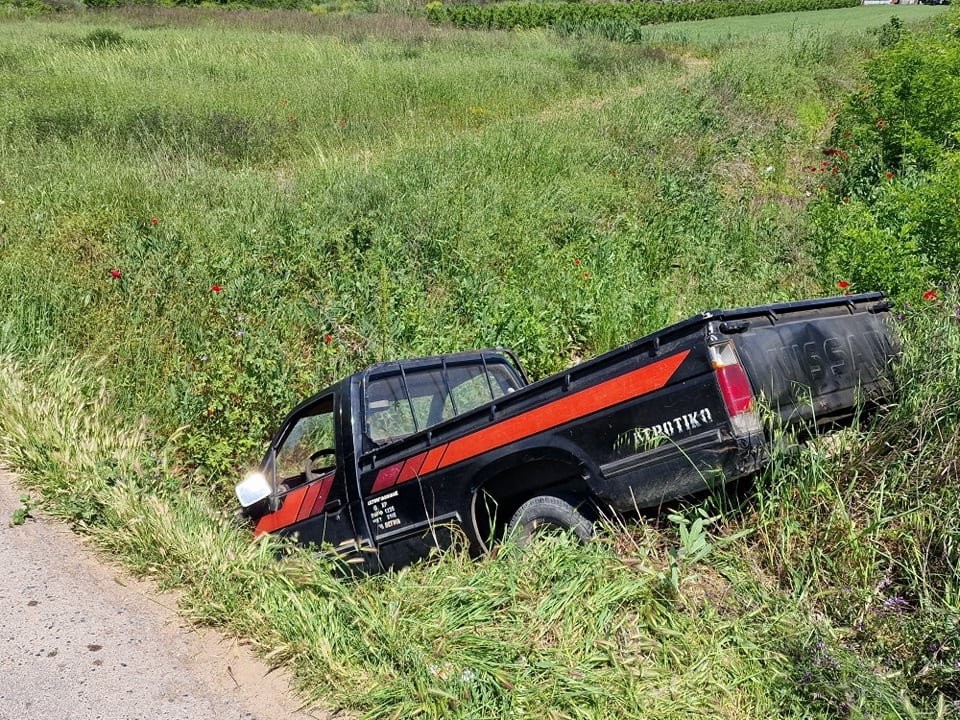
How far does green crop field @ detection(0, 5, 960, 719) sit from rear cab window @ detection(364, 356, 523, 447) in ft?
3.96

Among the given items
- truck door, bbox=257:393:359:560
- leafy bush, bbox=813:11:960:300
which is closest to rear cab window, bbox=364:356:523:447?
truck door, bbox=257:393:359:560

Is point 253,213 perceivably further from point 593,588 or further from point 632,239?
point 593,588

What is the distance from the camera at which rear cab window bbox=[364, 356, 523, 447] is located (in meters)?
5.90

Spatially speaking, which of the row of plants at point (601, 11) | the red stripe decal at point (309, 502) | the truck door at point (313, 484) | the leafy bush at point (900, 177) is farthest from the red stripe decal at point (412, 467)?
the row of plants at point (601, 11)

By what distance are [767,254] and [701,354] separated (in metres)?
8.40

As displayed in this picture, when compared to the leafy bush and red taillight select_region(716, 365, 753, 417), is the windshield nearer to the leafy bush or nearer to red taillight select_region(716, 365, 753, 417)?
red taillight select_region(716, 365, 753, 417)

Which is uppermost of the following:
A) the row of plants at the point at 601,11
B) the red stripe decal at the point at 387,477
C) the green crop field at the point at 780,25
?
the row of plants at the point at 601,11

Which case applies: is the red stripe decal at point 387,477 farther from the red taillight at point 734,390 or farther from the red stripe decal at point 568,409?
the red taillight at point 734,390

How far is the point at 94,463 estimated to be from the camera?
588 cm

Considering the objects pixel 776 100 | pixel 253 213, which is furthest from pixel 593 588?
pixel 776 100

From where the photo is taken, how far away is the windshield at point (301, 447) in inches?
254

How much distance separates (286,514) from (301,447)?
55cm

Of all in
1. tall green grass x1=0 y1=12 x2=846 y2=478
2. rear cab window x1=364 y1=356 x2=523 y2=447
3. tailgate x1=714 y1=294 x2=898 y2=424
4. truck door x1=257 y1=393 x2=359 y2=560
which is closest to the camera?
tailgate x1=714 y1=294 x2=898 y2=424

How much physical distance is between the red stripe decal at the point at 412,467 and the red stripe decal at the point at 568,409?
0.52ft
